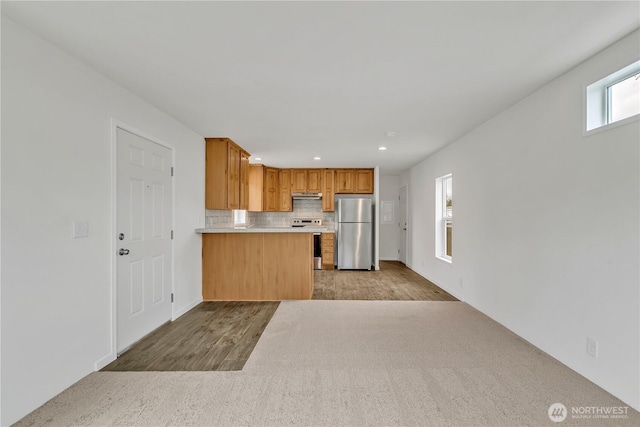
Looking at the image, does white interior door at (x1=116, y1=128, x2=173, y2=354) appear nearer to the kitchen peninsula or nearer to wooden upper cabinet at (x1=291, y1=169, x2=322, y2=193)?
the kitchen peninsula

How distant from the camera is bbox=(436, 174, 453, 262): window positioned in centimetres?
516

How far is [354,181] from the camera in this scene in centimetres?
689

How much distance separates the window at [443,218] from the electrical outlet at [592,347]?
9.84 feet

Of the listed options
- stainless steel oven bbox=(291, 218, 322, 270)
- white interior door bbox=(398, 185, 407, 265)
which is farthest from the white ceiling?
white interior door bbox=(398, 185, 407, 265)

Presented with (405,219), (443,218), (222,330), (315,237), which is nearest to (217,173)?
(222,330)

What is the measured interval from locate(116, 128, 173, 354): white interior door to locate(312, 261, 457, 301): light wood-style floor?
214 cm

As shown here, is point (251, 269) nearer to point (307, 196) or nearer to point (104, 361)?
point (104, 361)

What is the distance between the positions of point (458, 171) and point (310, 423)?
3.81 metres

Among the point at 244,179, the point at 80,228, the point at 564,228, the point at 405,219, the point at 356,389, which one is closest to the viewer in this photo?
the point at 356,389

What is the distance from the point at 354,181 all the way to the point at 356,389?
5259 millimetres

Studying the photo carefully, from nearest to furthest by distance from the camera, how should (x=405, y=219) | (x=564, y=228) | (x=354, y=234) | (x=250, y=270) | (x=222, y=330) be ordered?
1. (x=564, y=228)
2. (x=222, y=330)
3. (x=250, y=270)
4. (x=354, y=234)
5. (x=405, y=219)

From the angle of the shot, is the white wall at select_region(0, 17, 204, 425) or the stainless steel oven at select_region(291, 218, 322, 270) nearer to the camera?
the white wall at select_region(0, 17, 204, 425)

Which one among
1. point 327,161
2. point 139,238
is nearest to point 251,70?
point 139,238

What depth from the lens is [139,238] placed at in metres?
2.87
